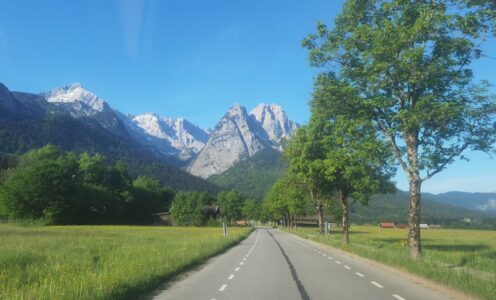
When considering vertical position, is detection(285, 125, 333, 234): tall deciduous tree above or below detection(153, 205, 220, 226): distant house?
above

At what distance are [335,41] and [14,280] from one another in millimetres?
16352

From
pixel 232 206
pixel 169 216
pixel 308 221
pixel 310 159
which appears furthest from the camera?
pixel 308 221

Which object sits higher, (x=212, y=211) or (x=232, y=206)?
(x=232, y=206)

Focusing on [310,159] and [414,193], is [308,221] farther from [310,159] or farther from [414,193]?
[414,193]

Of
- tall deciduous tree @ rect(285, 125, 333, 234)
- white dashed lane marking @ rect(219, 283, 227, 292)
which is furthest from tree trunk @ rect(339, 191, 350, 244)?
white dashed lane marking @ rect(219, 283, 227, 292)

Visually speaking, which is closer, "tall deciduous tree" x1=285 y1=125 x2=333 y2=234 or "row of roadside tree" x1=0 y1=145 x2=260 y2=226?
"tall deciduous tree" x1=285 y1=125 x2=333 y2=234

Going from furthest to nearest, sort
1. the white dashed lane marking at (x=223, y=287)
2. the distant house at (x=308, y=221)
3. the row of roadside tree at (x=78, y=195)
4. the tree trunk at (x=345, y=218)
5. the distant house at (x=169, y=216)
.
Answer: the distant house at (x=308, y=221) → the distant house at (x=169, y=216) → the row of roadside tree at (x=78, y=195) → the tree trunk at (x=345, y=218) → the white dashed lane marking at (x=223, y=287)

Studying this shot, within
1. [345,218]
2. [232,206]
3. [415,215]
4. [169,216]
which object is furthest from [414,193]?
[232,206]

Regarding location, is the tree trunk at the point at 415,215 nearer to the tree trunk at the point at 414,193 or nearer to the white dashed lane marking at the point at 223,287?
the tree trunk at the point at 414,193

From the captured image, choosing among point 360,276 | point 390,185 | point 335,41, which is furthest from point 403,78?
point 390,185

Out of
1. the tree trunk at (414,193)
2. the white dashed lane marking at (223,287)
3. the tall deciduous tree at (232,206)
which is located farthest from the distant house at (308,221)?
the white dashed lane marking at (223,287)

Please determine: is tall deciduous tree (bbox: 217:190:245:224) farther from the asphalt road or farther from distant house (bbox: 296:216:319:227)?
the asphalt road

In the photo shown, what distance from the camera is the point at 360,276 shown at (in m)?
16.2

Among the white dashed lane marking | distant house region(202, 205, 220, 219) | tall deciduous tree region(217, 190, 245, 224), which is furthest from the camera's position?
tall deciduous tree region(217, 190, 245, 224)
